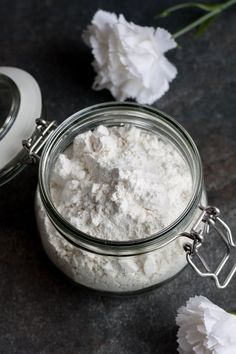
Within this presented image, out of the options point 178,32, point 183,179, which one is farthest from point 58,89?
point 183,179

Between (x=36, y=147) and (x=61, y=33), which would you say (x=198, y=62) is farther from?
(x=36, y=147)

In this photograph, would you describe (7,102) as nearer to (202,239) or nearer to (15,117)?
(15,117)

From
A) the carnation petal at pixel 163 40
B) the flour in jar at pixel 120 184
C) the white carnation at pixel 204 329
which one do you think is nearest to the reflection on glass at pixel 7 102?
the flour in jar at pixel 120 184

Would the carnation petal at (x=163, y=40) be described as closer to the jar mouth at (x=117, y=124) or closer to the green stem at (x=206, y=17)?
the green stem at (x=206, y=17)

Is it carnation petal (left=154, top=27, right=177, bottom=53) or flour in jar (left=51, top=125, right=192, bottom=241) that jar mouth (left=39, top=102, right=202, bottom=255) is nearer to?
flour in jar (left=51, top=125, right=192, bottom=241)

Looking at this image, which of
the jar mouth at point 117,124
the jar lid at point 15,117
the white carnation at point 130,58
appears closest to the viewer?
the jar mouth at point 117,124
